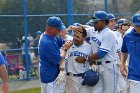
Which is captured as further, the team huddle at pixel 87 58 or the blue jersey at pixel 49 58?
the blue jersey at pixel 49 58

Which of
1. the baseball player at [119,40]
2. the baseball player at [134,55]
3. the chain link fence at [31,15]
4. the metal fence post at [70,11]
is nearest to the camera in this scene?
the baseball player at [134,55]

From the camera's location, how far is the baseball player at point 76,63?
8034mm

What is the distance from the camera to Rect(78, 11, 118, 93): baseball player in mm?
8117

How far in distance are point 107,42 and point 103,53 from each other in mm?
231

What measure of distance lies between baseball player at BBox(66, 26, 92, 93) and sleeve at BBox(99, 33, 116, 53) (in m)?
0.28

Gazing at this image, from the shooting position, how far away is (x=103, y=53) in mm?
8086

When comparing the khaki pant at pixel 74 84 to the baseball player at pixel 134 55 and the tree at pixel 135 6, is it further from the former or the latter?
the tree at pixel 135 6

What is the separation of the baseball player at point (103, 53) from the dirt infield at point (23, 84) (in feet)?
20.6

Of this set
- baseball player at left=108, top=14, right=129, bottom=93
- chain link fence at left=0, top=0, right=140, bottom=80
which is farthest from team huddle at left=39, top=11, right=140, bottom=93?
chain link fence at left=0, top=0, right=140, bottom=80

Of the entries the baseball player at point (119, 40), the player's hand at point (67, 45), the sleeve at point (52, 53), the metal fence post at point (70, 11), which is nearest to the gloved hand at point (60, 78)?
the sleeve at point (52, 53)

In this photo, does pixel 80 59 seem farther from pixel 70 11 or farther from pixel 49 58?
pixel 70 11

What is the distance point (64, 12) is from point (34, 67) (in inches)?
101

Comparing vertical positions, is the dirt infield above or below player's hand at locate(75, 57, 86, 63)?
below

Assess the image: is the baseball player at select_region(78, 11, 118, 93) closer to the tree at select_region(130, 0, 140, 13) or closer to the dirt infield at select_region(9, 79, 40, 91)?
the dirt infield at select_region(9, 79, 40, 91)
